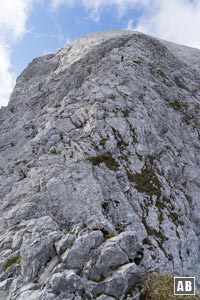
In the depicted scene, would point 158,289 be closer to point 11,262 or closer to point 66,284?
point 66,284

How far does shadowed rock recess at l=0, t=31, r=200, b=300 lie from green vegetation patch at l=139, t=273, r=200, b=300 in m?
0.39

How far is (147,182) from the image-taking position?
31750 millimetres

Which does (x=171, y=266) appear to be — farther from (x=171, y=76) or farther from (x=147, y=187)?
(x=171, y=76)

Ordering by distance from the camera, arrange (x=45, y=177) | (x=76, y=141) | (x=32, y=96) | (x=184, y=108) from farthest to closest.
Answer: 1. (x=32, y=96)
2. (x=184, y=108)
3. (x=76, y=141)
4. (x=45, y=177)

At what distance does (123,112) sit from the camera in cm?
3825

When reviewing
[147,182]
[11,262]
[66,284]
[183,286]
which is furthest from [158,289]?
[147,182]

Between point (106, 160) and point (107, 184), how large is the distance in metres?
3.13

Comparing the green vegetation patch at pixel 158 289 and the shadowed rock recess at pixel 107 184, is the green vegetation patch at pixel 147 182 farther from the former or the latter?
the green vegetation patch at pixel 158 289

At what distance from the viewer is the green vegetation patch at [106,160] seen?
30.7 metres

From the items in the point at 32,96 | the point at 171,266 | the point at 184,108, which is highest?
the point at 32,96

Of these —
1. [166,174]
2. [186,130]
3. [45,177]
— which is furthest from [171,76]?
[45,177]

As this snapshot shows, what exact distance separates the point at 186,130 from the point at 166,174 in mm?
11069

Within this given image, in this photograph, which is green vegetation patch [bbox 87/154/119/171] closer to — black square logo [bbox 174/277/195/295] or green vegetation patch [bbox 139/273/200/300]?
green vegetation patch [bbox 139/273/200/300]

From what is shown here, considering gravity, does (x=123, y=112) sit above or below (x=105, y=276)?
above
